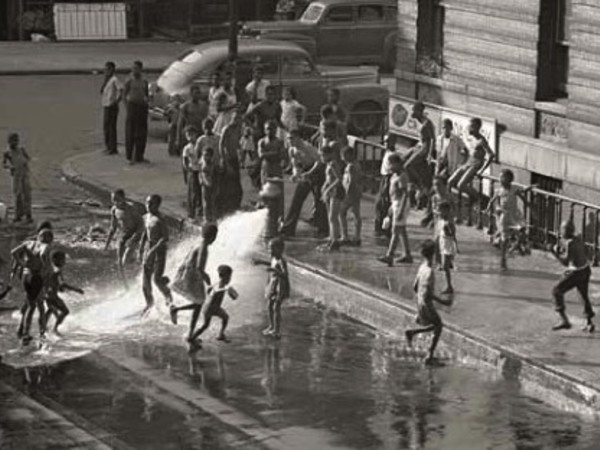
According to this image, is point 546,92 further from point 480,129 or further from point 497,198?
point 497,198

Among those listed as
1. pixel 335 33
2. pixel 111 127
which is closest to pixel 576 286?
pixel 111 127

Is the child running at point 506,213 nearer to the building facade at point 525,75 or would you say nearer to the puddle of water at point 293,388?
the building facade at point 525,75

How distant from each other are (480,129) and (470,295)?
→ 523 centimetres

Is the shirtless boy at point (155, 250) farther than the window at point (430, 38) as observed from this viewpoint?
No

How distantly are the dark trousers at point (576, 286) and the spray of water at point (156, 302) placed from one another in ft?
12.9

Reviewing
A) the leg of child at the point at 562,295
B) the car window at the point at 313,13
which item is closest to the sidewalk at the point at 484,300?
the leg of child at the point at 562,295

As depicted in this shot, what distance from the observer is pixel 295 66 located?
35.8 meters

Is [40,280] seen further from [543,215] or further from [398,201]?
[543,215]

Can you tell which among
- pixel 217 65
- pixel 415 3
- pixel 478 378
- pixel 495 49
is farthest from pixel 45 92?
pixel 478 378

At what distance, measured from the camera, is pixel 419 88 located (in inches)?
1198

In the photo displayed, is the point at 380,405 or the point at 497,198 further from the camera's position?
the point at 497,198

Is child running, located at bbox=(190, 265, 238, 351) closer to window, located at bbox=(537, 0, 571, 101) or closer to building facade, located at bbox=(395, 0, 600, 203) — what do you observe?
building facade, located at bbox=(395, 0, 600, 203)

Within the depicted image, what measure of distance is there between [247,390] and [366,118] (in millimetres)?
16244

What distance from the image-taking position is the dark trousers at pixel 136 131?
105 ft
